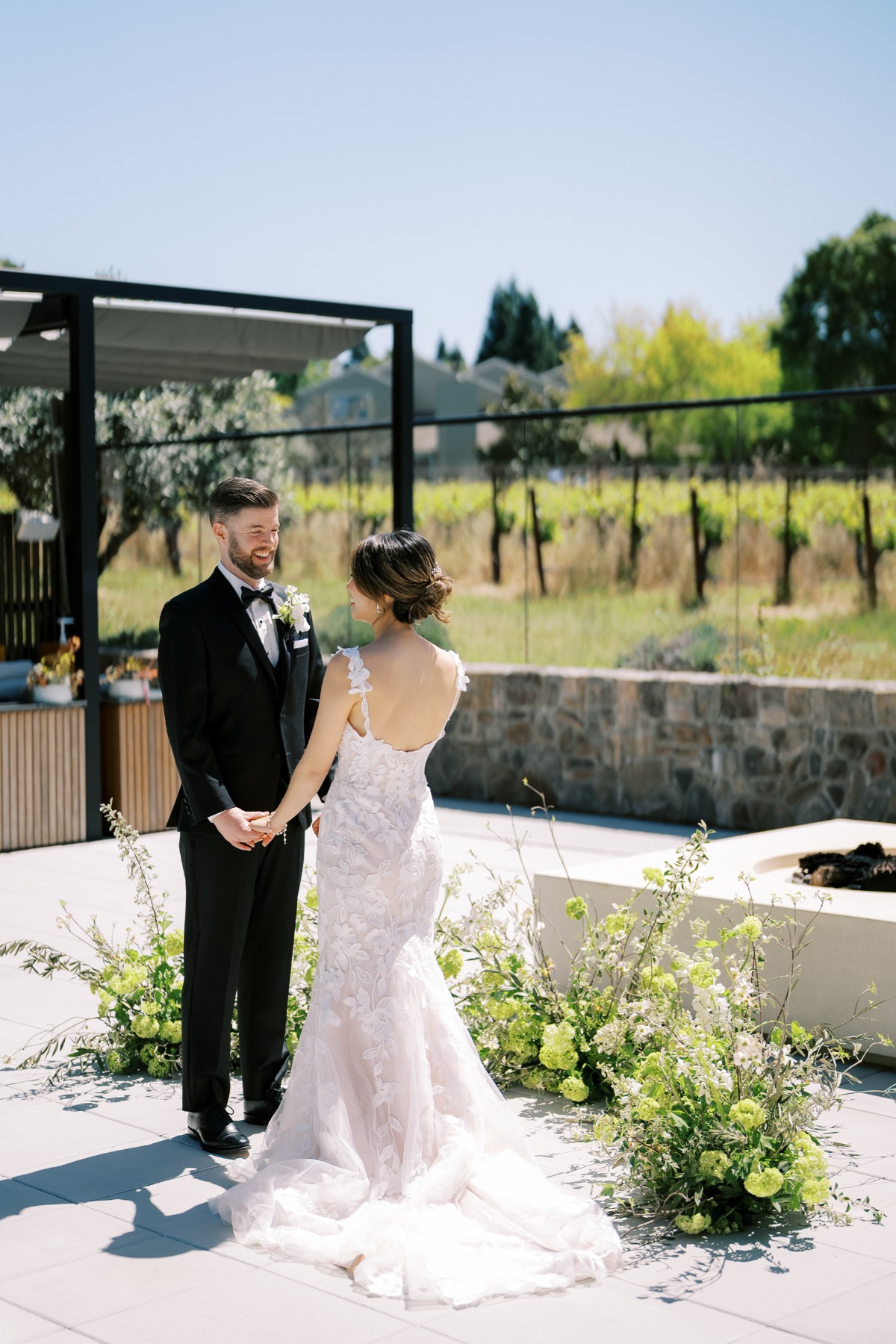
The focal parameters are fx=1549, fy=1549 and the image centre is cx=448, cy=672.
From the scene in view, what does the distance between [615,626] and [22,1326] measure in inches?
568

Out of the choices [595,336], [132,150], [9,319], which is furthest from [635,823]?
[132,150]

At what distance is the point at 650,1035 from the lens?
4145 millimetres

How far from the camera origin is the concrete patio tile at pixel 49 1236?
126 inches

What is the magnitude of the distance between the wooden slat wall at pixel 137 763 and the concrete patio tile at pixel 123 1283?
570 centimetres

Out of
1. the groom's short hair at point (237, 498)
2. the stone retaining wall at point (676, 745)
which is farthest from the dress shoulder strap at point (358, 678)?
the stone retaining wall at point (676, 745)

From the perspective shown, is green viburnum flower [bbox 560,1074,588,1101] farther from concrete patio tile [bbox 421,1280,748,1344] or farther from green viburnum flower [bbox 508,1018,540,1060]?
concrete patio tile [bbox 421,1280,748,1344]

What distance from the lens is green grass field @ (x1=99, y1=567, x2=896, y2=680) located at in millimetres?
12073

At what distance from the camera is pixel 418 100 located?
145 feet

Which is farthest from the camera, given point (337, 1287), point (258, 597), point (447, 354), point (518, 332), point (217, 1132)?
point (447, 354)

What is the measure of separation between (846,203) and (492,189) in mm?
13271

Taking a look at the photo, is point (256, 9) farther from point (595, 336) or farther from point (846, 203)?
point (846, 203)

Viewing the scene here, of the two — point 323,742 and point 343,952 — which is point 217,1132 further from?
point 323,742


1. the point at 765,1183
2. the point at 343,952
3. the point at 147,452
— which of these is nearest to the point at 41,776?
the point at 343,952

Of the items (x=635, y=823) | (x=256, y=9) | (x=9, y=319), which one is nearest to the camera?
(x=9, y=319)
